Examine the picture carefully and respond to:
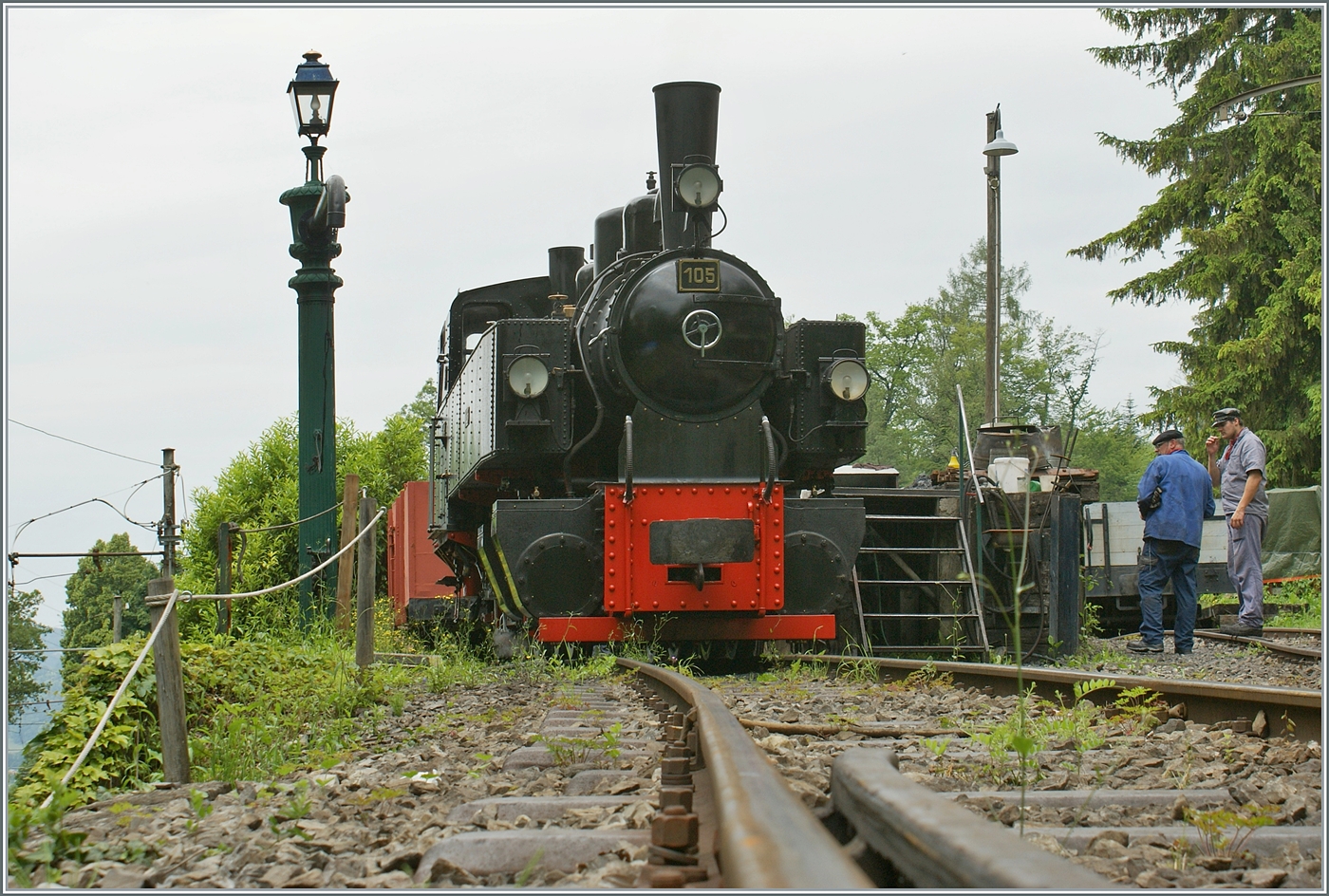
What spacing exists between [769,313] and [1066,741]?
4.94m

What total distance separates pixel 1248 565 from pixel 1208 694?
17.8 ft

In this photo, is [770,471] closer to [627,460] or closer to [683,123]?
[627,460]

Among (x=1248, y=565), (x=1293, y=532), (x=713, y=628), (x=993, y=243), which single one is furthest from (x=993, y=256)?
(x=713, y=628)

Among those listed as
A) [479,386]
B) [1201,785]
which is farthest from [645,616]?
[1201,785]

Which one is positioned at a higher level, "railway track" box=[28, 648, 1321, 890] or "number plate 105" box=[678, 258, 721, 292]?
"number plate 105" box=[678, 258, 721, 292]

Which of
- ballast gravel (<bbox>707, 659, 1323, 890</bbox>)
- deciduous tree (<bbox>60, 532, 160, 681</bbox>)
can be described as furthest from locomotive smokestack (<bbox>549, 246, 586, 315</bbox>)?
deciduous tree (<bbox>60, 532, 160, 681</bbox>)

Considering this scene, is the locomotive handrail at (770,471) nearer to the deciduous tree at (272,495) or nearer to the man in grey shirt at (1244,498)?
the man in grey shirt at (1244,498)

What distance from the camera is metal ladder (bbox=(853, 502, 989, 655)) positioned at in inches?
375

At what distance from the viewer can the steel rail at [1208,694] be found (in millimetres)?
4031

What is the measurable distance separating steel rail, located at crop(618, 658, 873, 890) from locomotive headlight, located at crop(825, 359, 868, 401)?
6032 mm

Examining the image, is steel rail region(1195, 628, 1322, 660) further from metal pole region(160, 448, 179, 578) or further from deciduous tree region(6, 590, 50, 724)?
deciduous tree region(6, 590, 50, 724)

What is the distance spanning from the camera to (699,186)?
827 centimetres

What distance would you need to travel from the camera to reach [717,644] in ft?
28.2

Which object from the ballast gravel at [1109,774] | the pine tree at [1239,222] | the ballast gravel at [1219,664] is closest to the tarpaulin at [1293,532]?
the pine tree at [1239,222]
